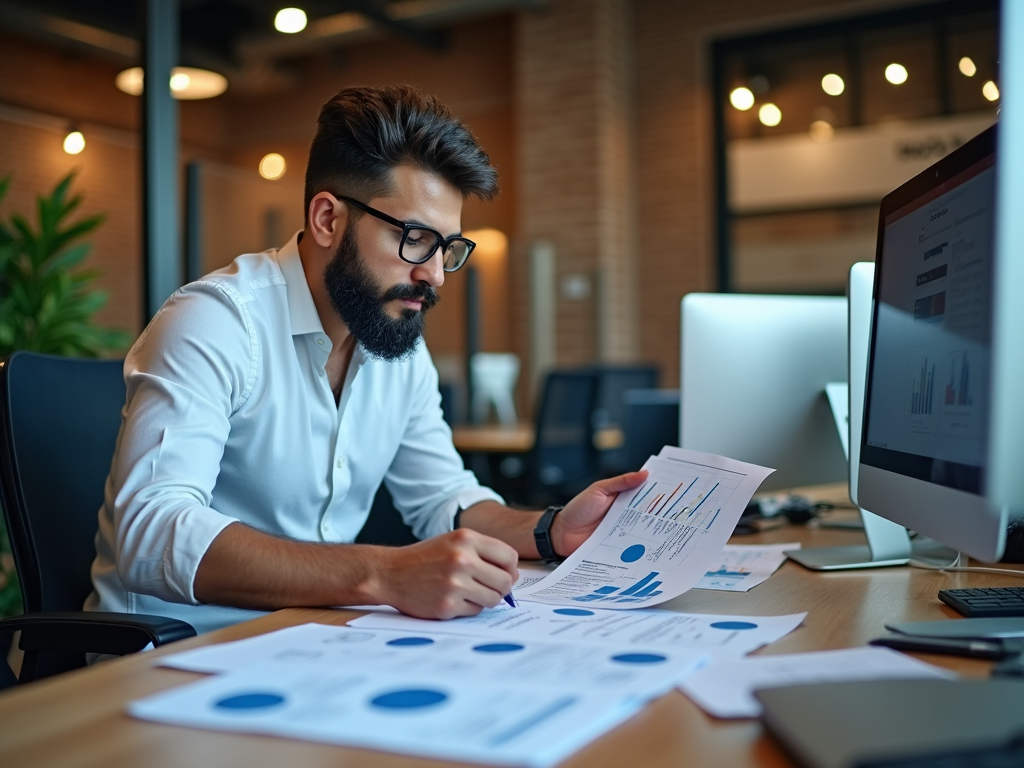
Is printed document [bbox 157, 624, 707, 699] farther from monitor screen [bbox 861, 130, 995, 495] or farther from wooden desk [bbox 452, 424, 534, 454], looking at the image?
wooden desk [bbox 452, 424, 534, 454]

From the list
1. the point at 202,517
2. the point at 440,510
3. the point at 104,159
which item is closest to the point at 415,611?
the point at 202,517

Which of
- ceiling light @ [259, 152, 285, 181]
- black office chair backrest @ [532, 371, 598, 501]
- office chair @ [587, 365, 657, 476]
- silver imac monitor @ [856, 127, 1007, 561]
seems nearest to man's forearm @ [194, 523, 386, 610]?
silver imac monitor @ [856, 127, 1007, 561]

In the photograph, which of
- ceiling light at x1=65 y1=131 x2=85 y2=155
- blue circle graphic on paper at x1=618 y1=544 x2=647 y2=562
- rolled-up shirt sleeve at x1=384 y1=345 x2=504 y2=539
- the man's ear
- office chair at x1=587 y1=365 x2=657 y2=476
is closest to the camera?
blue circle graphic on paper at x1=618 y1=544 x2=647 y2=562

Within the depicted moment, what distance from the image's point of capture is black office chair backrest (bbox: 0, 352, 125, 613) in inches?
53.8

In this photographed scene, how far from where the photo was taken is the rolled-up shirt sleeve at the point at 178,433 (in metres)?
1.14

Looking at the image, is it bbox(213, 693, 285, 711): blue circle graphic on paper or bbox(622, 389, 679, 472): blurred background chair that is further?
bbox(622, 389, 679, 472): blurred background chair

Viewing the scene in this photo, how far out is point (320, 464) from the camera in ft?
5.11

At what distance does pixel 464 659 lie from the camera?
2.74 ft

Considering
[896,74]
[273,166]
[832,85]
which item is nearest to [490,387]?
[273,166]

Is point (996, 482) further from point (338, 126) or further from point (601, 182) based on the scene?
point (601, 182)

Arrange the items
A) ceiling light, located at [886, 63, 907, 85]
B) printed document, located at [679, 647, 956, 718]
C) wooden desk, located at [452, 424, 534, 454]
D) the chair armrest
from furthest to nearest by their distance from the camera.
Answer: ceiling light, located at [886, 63, 907, 85]
wooden desk, located at [452, 424, 534, 454]
the chair armrest
printed document, located at [679, 647, 956, 718]

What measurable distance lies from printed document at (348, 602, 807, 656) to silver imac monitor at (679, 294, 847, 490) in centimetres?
63

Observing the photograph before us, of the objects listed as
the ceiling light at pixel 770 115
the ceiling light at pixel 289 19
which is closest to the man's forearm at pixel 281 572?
the ceiling light at pixel 289 19

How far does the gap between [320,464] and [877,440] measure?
861mm
